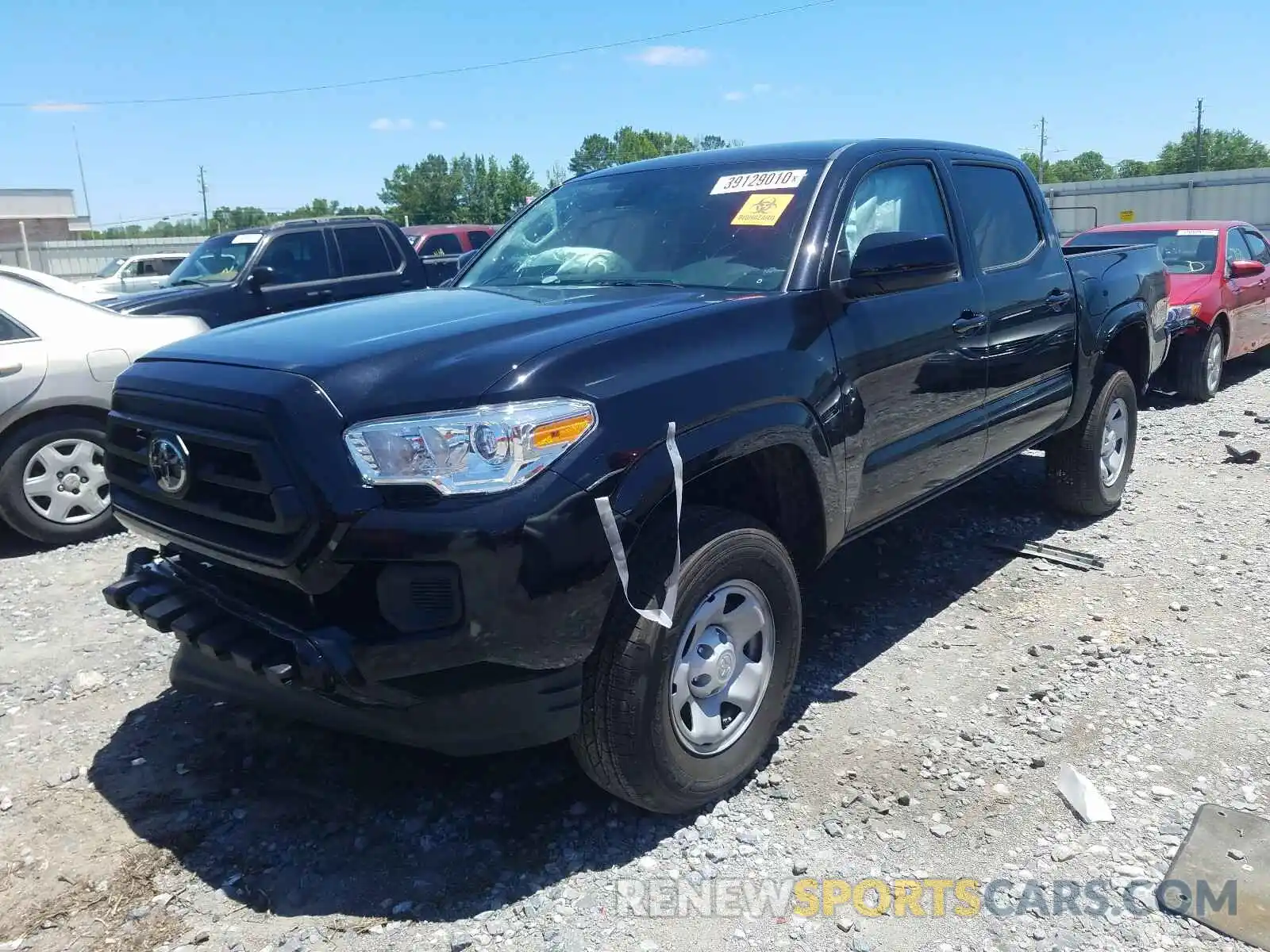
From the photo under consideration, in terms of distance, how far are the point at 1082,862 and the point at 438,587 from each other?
192cm

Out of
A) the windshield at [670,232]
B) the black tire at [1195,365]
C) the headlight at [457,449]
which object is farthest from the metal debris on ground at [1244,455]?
the headlight at [457,449]

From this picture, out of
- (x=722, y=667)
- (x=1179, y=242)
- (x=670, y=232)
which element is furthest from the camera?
(x=1179, y=242)

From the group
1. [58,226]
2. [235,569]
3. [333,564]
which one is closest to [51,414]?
[235,569]

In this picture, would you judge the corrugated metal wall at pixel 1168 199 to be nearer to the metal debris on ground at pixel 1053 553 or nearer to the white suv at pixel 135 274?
the white suv at pixel 135 274

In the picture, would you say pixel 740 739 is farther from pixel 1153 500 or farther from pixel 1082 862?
pixel 1153 500

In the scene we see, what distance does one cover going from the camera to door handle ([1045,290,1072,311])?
485 centimetres

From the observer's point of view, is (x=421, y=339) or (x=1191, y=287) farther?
(x=1191, y=287)

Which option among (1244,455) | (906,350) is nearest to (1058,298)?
(906,350)

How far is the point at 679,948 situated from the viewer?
8.32 ft

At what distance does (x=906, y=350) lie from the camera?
3.74m

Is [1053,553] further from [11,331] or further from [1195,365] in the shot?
[11,331]

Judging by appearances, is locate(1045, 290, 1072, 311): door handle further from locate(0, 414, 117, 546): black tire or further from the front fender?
locate(0, 414, 117, 546): black tire

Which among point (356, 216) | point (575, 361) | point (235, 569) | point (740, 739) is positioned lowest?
point (740, 739)

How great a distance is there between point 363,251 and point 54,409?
4947mm
